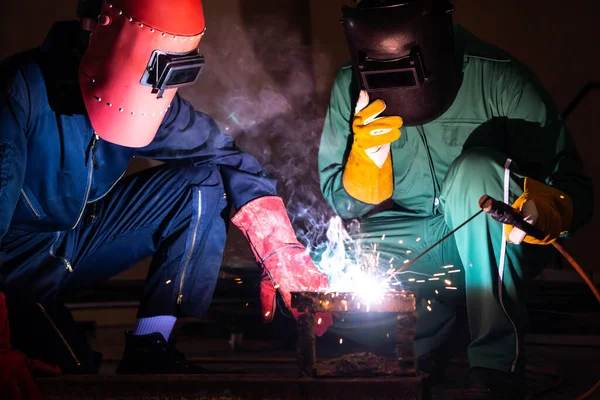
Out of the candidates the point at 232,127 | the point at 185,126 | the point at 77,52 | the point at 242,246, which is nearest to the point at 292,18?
the point at 232,127

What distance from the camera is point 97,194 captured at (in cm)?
268

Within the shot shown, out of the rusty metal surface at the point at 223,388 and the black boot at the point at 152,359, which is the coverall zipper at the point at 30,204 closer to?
the black boot at the point at 152,359

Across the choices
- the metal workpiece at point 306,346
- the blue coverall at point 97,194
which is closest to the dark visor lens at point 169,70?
the blue coverall at point 97,194

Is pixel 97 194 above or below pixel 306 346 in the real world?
above

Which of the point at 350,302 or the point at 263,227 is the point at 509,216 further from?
the point at 263,227

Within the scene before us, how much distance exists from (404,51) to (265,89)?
1.94 m

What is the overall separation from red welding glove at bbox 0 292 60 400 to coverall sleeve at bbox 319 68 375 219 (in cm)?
137

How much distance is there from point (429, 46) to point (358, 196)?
653 millimetres

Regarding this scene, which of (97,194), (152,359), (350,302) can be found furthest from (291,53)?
(350,302)

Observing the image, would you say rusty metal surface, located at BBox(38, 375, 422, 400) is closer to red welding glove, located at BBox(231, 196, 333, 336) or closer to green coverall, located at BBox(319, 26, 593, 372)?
green coverall, located at BBox(319, 26, 593, 372)

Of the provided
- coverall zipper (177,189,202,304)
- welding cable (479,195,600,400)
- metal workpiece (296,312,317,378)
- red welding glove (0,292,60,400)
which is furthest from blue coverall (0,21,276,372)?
welding cable (479,195,600,400)

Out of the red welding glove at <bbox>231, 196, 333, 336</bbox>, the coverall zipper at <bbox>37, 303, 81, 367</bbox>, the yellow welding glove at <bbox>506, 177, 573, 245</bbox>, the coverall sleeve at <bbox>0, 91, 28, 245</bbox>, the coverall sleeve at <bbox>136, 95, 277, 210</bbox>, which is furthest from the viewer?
the coverall sleeve at <bbox>136, 95, 277, 210</bbox>

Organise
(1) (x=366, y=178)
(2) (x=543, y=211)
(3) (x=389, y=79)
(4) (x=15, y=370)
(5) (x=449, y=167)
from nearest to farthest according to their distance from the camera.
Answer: (4) (x=15, y=370) → (2) (x=543, y=211) → (3) (x=389, y=79) → (5) (x=449, y=167) → (1) (x=366, y=178)

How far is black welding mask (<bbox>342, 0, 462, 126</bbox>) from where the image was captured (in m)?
2.51
